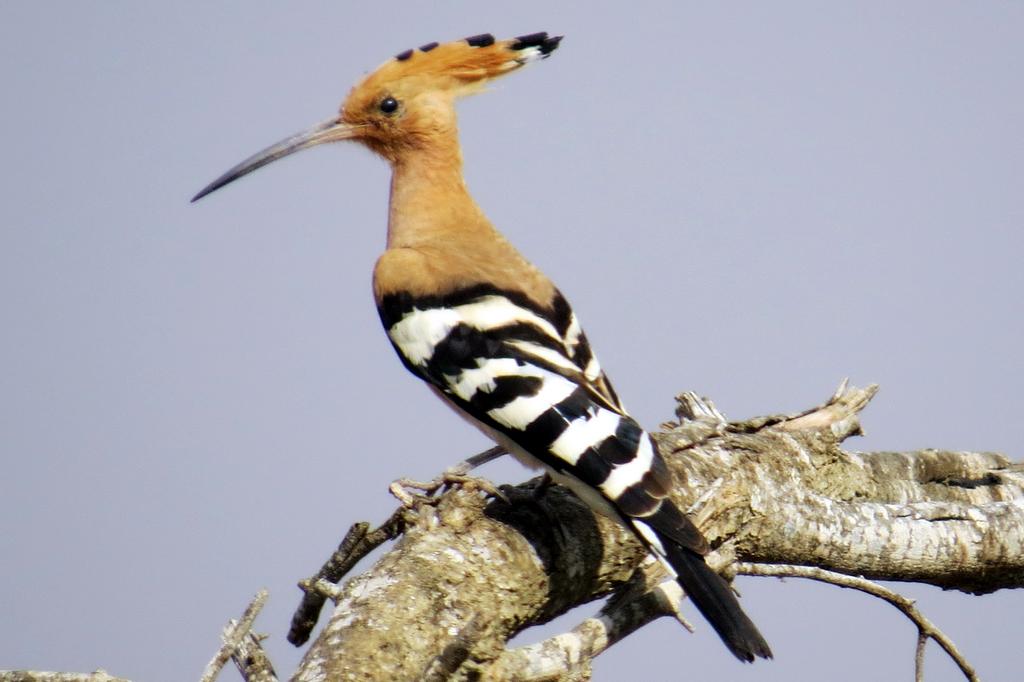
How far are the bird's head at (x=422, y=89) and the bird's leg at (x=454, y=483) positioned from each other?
1164 mm

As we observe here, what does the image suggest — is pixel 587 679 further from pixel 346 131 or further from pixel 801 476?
pixel 346 131

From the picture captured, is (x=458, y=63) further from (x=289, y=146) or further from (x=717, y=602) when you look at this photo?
(x=717, y=602)

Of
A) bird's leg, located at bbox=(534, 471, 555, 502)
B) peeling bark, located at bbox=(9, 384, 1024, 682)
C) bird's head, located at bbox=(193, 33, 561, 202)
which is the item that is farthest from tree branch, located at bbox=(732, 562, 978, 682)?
bird's head, located at bbox=(193, 33, 561, 202)

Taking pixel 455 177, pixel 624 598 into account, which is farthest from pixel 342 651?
pixel 455 177

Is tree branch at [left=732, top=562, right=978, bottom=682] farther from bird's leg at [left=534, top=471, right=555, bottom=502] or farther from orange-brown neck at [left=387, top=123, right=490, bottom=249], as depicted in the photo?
orange-brown neck at [left=387, top=123, right=490, bottom=249]

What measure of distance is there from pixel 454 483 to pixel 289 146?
5.31 ft

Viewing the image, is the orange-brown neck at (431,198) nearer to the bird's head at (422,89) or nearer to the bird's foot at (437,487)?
the bird's head at (422,89)

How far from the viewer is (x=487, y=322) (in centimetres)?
292

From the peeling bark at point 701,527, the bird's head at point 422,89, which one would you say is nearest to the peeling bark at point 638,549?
the peeling bark at point 701,527

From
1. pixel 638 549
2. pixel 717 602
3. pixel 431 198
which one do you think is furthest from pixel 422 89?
pixel 717 602

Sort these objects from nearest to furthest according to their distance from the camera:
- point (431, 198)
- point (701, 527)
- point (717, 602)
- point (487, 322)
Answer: point (717, 602) < point (701, 527) < point (487, 322) < point (431, 198)

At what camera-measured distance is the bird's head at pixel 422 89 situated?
3.68 metres

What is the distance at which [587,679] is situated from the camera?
1.97 meters

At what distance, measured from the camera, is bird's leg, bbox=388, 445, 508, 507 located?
2.46m
